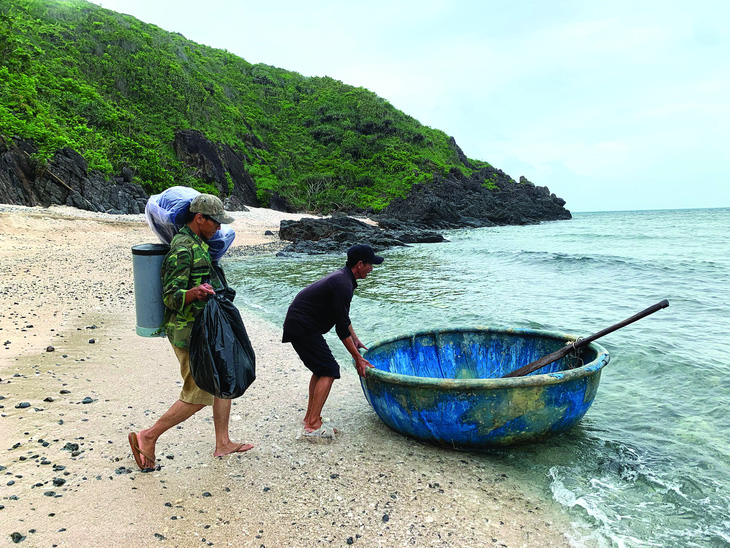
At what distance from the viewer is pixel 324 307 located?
4.20m

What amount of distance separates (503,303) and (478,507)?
8861mm

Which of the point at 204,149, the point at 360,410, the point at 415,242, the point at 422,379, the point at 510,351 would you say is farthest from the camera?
the point at 204,149

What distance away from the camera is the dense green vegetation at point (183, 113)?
36031mm

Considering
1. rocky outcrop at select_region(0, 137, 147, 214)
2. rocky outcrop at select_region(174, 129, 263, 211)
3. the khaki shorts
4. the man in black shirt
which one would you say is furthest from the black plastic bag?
rocky outcrop at select_region(174, 129, 263, 211)

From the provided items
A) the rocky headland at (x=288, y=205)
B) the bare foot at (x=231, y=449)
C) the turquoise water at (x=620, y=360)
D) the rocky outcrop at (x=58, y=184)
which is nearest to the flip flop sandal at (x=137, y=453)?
the bare foot at (x=231, y=449)

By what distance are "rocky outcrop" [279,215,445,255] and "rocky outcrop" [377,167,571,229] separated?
593 inches

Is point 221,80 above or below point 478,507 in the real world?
above

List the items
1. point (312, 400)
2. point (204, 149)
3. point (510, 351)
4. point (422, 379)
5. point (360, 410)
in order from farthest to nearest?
1. point (204, 149)
2. point (510, 351)
3. point (360, 410)
4. point (312, 400)
5. point (422, 379)

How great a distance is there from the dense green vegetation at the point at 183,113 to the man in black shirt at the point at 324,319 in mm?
29732

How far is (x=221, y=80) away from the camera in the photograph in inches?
3140

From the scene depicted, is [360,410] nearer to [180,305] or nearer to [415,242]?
[180,305]

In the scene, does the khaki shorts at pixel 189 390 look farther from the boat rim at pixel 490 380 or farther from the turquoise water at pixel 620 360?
the turquoise water at pixel 620 360

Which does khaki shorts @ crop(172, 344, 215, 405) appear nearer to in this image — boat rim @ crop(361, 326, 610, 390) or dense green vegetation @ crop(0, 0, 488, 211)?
boat rim @ crop(361, 326, 610, 390)

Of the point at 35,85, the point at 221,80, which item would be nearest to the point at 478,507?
the point at 35,85
